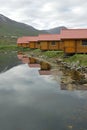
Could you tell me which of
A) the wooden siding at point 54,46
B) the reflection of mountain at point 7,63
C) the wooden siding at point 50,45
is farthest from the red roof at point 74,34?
the wooden siding at point 54,46

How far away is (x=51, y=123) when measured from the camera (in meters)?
13.8

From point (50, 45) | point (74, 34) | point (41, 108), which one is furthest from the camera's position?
point (50, 45)

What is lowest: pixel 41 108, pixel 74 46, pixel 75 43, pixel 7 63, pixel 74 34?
pixel 7 63

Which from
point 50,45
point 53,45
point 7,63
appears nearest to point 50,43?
point 50,45

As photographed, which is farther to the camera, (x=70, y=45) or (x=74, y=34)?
(x=74, y=34)

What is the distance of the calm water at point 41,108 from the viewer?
13625mm

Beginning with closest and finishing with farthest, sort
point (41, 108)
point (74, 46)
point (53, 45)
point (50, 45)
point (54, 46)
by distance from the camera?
point (41, 108), point (74, 46), point (54, 46), point (53, 45), point (50, 45)

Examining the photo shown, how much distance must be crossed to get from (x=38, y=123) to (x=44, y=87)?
9.97m

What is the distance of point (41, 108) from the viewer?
1662cm

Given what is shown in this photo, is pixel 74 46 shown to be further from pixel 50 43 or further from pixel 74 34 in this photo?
pixel 50 43

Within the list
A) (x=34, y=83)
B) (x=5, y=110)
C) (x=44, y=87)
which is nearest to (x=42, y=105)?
(x=5, y=110)

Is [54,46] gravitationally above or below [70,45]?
below

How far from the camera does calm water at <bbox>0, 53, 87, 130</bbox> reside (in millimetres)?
13625

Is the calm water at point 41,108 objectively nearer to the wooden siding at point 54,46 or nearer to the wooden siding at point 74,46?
the wooden siding at point 74,46
